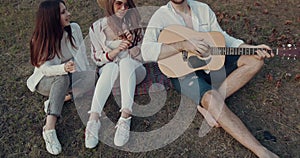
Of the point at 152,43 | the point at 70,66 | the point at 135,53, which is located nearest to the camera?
the point at 70,66

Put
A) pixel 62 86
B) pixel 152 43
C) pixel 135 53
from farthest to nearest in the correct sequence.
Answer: pixel 135 53
pixel 152 43
pixel 62 86

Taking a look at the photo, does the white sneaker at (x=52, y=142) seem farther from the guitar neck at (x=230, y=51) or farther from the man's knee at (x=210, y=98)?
the guitar neck at (x=230, y=51)

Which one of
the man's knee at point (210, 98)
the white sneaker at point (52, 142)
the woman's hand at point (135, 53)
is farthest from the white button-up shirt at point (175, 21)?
the white sneaker at point (52, 142)

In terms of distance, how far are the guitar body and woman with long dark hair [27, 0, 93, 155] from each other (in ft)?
2.71

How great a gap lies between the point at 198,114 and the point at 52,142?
1288 millimetres

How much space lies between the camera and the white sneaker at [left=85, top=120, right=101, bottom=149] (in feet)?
9.70

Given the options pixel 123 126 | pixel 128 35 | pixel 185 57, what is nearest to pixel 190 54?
pixel 185 57

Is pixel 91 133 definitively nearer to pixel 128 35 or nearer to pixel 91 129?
pixel 91 129

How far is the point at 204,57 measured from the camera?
312cm

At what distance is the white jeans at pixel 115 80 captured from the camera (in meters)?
3.03

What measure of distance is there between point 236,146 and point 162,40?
111cm

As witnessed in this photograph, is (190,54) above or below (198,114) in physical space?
above

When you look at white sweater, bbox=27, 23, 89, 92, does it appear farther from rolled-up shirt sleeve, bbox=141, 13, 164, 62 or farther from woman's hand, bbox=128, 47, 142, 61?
rolled-up shirt sleeve, bbox=141, 13, 164, 62

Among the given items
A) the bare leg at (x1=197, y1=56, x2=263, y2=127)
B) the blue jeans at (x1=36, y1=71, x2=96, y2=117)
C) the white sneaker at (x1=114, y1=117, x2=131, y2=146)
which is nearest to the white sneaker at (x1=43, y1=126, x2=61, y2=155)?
the blue jeans at (x1=36, y1=71, x2=96, y2=117)
